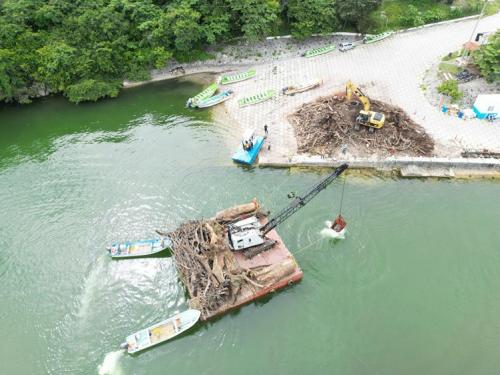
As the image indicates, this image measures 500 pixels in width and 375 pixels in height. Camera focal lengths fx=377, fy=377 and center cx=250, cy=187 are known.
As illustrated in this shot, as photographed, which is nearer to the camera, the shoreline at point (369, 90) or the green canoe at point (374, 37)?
the shoreline at point (369, 90)

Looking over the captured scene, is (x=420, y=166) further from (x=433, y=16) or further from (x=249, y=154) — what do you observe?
(x=433, y=16)

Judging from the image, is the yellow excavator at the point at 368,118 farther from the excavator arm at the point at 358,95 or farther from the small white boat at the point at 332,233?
the small white boat at the point at 332,233

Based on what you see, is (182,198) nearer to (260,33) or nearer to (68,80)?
(68,80)

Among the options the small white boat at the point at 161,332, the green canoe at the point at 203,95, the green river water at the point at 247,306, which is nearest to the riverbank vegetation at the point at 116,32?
the green canoe at the point at 203,95

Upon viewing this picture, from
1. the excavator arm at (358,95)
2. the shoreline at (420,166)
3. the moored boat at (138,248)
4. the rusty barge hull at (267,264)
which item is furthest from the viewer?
the excavator arm at (358,95)

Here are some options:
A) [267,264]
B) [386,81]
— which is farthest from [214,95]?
[267,264]

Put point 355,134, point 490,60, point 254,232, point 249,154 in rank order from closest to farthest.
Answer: point 254,232
point 249,154
point 355,134
point 490,60

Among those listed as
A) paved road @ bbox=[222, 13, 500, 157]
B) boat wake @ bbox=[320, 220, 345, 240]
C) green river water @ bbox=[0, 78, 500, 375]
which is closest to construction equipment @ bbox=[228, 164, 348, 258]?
green river water @ bbox=[0, 78, 500, 375]

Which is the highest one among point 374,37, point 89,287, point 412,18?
point 412,18
